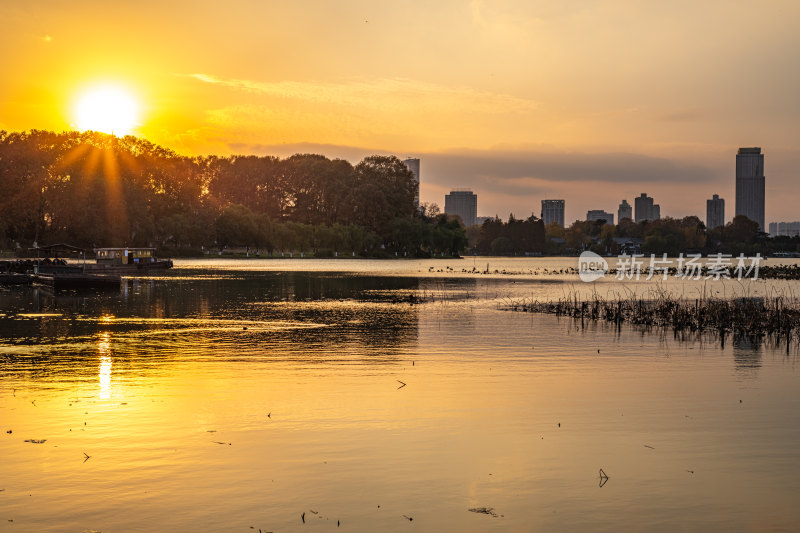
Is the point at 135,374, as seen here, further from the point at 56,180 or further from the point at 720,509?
the point at 56,180

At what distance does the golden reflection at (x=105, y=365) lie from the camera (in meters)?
20.4

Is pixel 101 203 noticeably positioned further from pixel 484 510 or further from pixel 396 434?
pixel 484 510

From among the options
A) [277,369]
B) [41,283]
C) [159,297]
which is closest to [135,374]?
[277,369]

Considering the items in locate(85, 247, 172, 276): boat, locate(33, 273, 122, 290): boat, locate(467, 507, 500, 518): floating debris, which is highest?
→ locate(85, 247, 172, 276): boat

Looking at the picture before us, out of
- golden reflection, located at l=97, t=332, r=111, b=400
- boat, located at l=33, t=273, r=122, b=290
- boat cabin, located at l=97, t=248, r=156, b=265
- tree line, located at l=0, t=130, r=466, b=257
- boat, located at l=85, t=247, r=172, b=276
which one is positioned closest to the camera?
golden reflection, located at l=97, t=332, r=111, b=400

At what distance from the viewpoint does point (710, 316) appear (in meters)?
40.3

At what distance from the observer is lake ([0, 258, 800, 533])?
11492mm

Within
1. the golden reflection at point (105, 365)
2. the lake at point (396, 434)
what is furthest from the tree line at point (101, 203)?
the lake at point (396, 434)

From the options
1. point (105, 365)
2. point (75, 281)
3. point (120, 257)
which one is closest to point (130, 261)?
point (120, 257)

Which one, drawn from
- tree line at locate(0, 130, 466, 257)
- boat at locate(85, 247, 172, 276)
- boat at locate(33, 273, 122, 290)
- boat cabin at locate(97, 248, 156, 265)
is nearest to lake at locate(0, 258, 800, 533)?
Answer: boat at locate(33, 273, 122, 290)

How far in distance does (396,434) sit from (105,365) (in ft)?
43.4

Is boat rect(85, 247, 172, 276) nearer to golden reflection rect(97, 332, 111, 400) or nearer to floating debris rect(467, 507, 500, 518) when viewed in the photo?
golden reflection rect(97, 332, 111, 400)

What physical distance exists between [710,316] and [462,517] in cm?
3288

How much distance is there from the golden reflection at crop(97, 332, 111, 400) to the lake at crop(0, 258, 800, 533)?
0.11 metres
